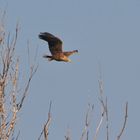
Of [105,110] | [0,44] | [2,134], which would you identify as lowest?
[2,134]

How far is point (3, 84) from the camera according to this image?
6539 mm

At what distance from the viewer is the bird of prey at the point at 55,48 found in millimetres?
7559

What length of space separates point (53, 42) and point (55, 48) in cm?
16

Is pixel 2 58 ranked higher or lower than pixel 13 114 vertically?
higher

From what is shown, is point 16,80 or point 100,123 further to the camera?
point 16,80

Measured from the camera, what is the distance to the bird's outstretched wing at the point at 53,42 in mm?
7805

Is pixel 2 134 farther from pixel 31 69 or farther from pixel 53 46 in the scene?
pixel 53 46

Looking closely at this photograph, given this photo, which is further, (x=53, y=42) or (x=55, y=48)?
(x=53, y=42)

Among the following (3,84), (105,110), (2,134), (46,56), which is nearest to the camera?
(105,110)

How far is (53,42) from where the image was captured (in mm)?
7934

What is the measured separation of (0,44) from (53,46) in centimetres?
111

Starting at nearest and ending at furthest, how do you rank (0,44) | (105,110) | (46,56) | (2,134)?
(105,110) → (2,134) → (0,44) → (46,56)

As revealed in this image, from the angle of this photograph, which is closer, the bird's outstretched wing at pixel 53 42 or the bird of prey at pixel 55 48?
the bird of prey at pixel 55 48

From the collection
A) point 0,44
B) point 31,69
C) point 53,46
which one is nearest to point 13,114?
point 31,69
